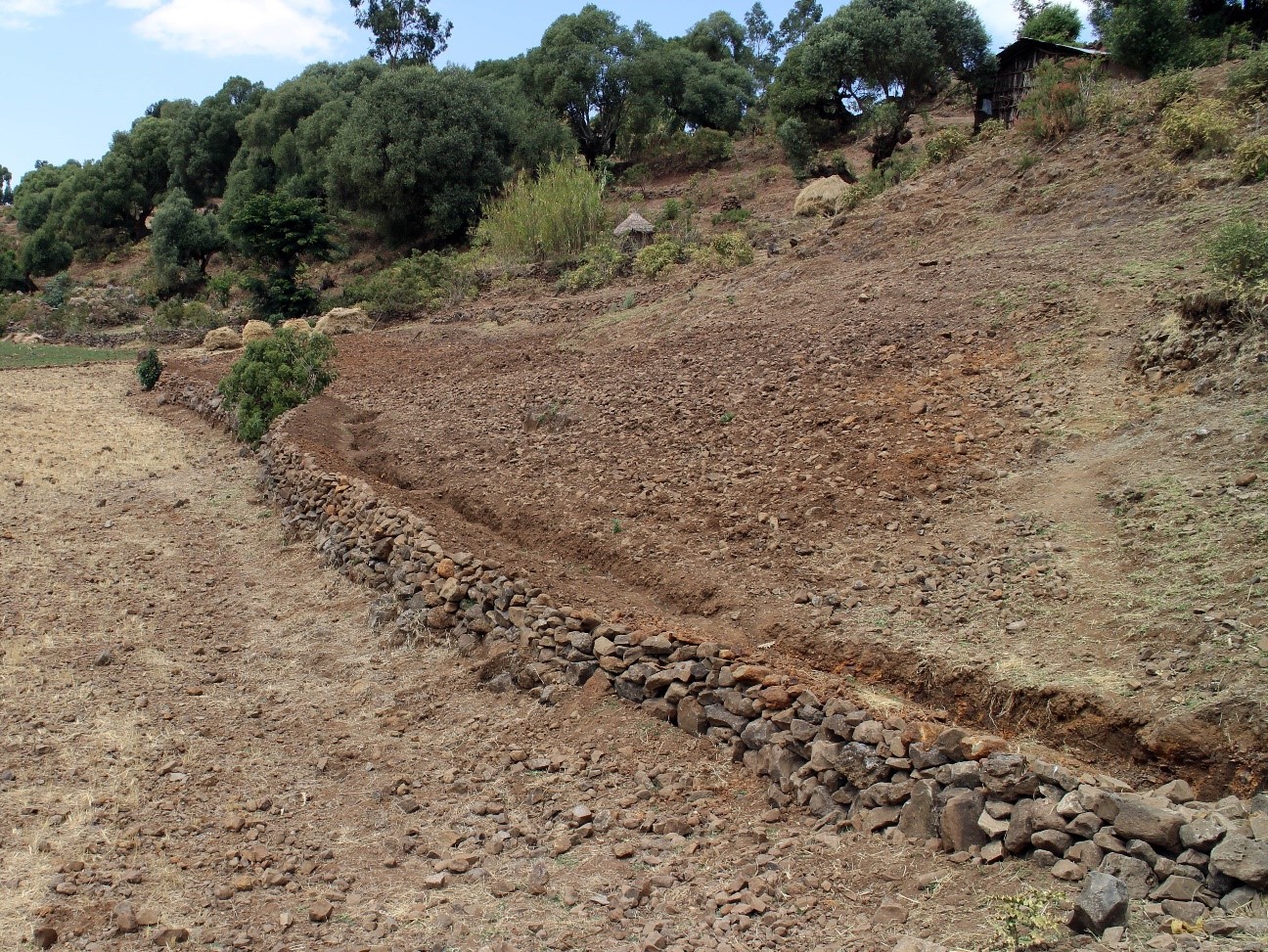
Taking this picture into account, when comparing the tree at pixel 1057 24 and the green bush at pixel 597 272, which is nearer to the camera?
the green bush at pixel 597 272

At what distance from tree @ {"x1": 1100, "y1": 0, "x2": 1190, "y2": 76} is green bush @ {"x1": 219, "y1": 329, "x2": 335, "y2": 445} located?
11.8 meters

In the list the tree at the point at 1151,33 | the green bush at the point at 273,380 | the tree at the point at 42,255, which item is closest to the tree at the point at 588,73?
the tree at the point at 42,255

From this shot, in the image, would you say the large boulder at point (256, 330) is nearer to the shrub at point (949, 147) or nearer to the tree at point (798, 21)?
the shrub at point (949, 147)

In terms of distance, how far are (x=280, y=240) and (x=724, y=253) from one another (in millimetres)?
10975

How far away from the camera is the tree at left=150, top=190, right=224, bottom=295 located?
31.1 meters

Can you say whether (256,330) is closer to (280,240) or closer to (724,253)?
(280,240)

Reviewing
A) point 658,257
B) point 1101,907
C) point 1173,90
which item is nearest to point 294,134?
point 658,257

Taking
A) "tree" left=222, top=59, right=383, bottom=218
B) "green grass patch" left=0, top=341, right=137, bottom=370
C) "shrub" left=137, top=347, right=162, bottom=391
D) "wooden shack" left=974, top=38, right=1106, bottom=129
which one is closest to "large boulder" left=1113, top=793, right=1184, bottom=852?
"shrub" left=137, top=347, right=162, bottom=391

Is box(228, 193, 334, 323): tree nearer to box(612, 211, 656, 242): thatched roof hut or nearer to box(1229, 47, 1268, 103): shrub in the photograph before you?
box(612, 211, 656, 242): thatched roof hut

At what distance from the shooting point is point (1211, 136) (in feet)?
34.8

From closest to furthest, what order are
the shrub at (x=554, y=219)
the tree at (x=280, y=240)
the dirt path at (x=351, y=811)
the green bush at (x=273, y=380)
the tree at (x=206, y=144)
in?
1. the dirt path at (x=351, y=811)
2. the green bush at (x=273, y=380)
3. the shrub at (x=554, y=219)
4. the tree at (x=280, y=240)
5. the tree at (x=206, y=144)

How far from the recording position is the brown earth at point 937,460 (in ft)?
16.3

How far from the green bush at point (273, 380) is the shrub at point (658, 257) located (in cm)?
545

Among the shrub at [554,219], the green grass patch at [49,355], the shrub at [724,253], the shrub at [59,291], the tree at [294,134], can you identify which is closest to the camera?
the shrub at [724,253]
